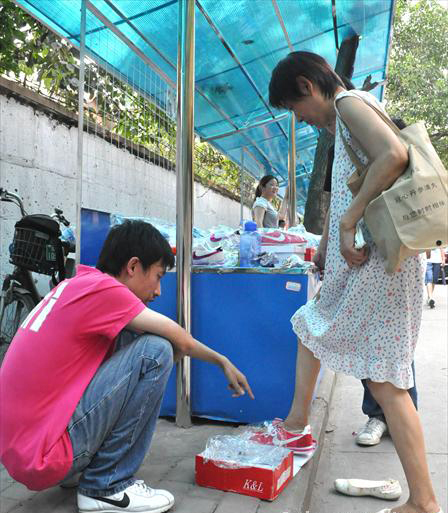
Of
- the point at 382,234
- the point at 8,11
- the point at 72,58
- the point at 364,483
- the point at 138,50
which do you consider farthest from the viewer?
the point at 72,58

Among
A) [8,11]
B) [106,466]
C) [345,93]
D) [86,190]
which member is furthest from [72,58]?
[106,466]

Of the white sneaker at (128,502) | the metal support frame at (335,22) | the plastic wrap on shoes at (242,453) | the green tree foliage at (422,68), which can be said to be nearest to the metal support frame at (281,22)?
the metal support frame at (335,22)

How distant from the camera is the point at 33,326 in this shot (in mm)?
1655

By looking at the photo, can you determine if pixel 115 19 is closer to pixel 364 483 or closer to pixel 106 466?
pixel 106 466

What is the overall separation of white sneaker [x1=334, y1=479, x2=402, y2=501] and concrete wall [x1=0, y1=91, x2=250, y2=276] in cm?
200

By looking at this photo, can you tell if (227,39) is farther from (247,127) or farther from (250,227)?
(247,127)

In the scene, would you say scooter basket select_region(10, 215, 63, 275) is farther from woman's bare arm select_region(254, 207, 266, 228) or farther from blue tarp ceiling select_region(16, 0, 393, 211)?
woman's bare arm select_region(254, 207, 266, 228)

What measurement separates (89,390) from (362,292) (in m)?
0.99

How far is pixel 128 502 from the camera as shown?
1.68 meters

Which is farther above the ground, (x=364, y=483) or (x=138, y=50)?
(x=138, y=50)

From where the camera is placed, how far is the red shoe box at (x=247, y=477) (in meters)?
1.78

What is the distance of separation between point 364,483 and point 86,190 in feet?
6.96

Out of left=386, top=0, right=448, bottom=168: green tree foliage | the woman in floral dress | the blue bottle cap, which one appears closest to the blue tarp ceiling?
the blue bottle cap

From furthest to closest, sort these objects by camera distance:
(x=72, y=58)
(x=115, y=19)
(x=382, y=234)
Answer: (x=72, y=58) < (x=115, y=19) < (x=382, y=234)
